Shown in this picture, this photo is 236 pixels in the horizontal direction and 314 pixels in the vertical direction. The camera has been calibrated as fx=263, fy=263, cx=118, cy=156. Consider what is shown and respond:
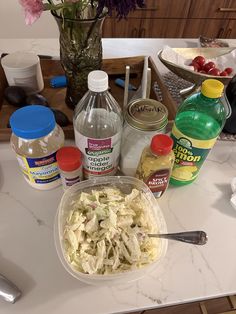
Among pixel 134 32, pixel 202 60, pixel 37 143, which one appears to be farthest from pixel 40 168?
pixel 134 32

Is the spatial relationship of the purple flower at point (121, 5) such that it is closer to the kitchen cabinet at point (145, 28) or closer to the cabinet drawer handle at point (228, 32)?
the kitchen cabinet at point (145, 28)

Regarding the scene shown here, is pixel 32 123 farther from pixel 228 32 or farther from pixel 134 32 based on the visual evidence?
pixel 228 32

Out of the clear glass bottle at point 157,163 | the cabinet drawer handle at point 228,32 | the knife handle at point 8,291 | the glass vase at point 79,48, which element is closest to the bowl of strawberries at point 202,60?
the glass vase at point 79,48

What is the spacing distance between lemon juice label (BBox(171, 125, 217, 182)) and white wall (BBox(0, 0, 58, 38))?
157 centimetres

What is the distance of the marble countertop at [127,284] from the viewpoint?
42cm

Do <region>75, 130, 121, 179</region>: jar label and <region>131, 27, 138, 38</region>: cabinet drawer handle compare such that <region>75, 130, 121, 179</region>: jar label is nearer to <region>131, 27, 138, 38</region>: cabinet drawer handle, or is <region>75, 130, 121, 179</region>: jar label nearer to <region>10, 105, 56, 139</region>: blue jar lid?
<region>10, 105, 56, 139</region>: blue jar lid

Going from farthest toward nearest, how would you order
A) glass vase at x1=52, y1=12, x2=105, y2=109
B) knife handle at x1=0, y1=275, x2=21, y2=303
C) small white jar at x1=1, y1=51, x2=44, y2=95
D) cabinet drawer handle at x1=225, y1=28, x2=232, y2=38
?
1. cabinet drawer handle at x1=225, y1=28, x2=232, y2=38
2. small white jar at x1=1, y1=51, x2=44, y2=95
3. glass vase at x1=52, y1=12, x2=105, y2=109
4. knife handle at x1=0, y1=275, x2=21, y2=303

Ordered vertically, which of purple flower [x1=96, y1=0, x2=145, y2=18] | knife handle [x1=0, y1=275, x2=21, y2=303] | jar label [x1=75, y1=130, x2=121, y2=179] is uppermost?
purple flower [x1=96, y1=0, x2=145, y2=18]

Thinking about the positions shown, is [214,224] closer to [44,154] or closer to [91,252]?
[91,252]

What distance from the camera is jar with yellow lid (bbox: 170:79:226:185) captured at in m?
0.48

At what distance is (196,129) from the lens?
501 millimetres

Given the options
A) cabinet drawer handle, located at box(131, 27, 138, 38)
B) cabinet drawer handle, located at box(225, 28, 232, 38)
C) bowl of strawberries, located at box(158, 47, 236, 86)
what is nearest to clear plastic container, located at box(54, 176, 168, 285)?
bowl of strawberries, located at box(158, 47, 236, 86)

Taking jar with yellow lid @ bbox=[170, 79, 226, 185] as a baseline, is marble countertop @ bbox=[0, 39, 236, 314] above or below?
below

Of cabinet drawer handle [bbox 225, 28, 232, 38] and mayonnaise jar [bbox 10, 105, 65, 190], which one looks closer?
mayonnaise jar [bbox 10, 105, 65, 190]
